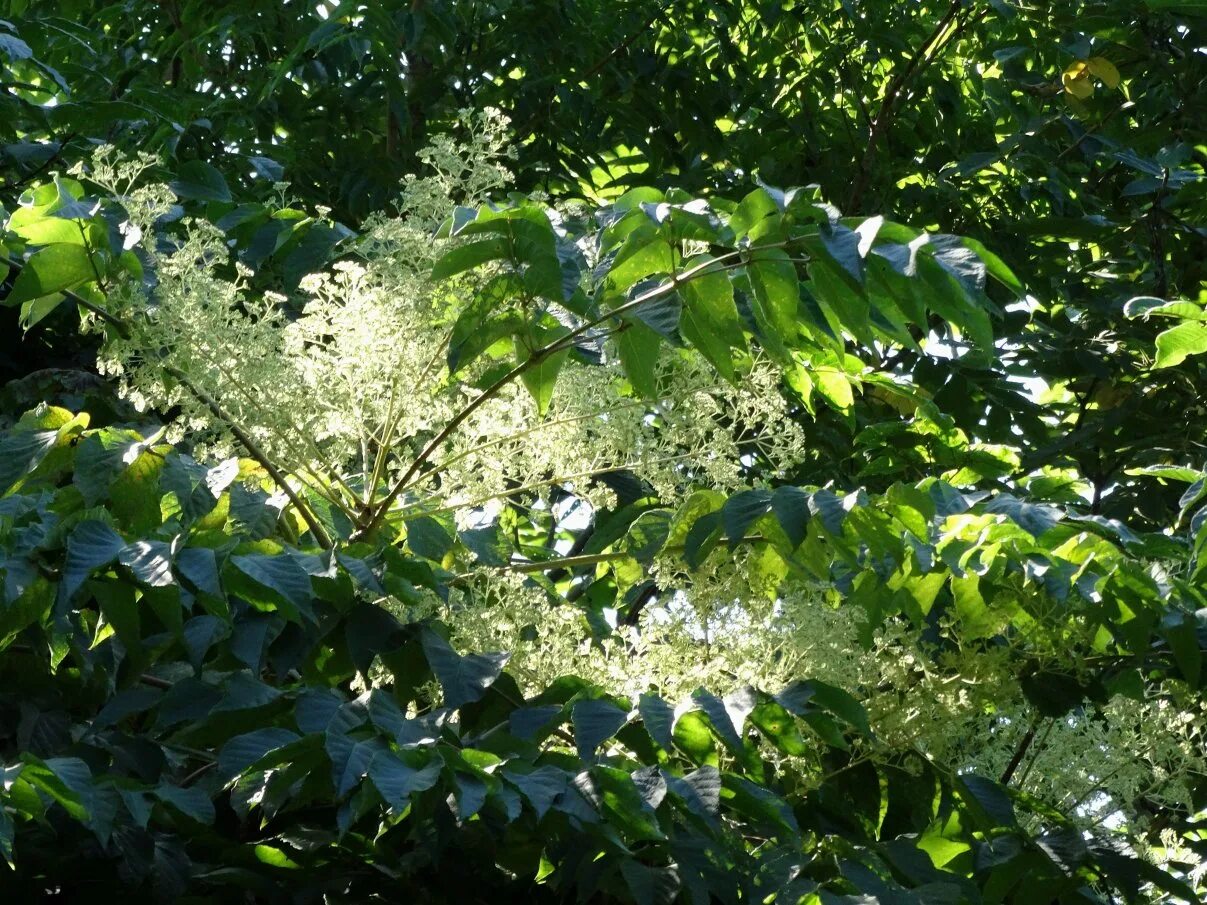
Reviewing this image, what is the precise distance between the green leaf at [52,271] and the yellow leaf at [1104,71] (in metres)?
3.30

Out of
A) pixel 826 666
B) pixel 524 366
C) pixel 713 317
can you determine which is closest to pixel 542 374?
pixel 524 366

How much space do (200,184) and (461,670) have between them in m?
1.46

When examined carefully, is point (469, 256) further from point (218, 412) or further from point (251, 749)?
point (251, 749)

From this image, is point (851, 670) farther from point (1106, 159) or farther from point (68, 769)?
point (1106, 159)

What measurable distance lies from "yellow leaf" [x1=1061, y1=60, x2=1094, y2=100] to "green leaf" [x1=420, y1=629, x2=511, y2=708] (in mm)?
3234

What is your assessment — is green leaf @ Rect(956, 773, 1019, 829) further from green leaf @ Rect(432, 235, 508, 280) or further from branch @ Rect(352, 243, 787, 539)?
green leaf @ Rect(432, 235, 508, 280)

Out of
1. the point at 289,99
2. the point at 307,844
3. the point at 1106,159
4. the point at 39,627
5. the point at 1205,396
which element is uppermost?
the point at 289,99

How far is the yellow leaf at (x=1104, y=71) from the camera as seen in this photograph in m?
4.55

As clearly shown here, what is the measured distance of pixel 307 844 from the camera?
7.54ft

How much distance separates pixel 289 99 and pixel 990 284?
228 centimetres

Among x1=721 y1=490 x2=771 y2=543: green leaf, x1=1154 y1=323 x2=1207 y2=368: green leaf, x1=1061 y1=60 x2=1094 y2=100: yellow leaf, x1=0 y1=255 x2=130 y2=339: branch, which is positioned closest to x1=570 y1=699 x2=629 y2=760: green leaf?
x1=721 y1=490 x2=771 y2=543: green leaf

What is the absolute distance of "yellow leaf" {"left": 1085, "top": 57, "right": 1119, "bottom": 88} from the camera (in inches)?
179

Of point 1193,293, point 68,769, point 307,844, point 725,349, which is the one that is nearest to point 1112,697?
point 725,349

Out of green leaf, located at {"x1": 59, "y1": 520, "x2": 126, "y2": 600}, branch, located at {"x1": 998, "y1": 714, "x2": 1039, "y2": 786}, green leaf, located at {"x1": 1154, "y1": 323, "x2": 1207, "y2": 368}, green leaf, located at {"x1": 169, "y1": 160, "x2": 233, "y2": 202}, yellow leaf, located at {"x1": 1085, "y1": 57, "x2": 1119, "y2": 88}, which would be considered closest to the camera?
green leaf, located at {"x1": 59, "y1": 520, "x2": 126, "y2": 600}
